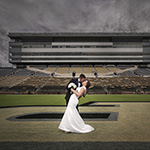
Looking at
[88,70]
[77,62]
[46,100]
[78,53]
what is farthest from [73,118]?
[78,53]

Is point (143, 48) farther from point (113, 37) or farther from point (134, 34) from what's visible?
point (113, 37)

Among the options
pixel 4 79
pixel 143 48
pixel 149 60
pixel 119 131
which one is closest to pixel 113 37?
pixel 143 48

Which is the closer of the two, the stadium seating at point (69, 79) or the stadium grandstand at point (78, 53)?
the stadium seating at point (69, 79)

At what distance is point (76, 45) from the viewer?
56.5 metres

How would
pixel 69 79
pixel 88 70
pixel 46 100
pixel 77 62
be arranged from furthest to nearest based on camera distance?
1. pixel 77 62
2. pixel 88 70
3. pixel 69 79
4. pixel 46 100

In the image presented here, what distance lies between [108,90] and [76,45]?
26.8 m

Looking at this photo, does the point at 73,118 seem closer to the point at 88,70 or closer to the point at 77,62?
the point at 88,70

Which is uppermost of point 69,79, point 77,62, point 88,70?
point 77,62

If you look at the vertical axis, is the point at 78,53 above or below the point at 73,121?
above

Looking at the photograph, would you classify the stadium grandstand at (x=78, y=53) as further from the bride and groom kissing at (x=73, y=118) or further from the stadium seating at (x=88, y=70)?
the bride and groom kissing at (x=73, y=118)

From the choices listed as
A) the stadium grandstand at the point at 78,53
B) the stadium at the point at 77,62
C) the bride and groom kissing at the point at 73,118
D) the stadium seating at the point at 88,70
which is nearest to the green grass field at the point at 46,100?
the bride and groom kissing at the point at 73,118

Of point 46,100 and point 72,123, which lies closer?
point 72,123

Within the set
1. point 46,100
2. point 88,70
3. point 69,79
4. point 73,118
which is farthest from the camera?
point 88,70

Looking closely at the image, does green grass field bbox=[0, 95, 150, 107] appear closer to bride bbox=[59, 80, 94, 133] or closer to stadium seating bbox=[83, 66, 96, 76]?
bride bbox=[59, 80, 94, 133]
